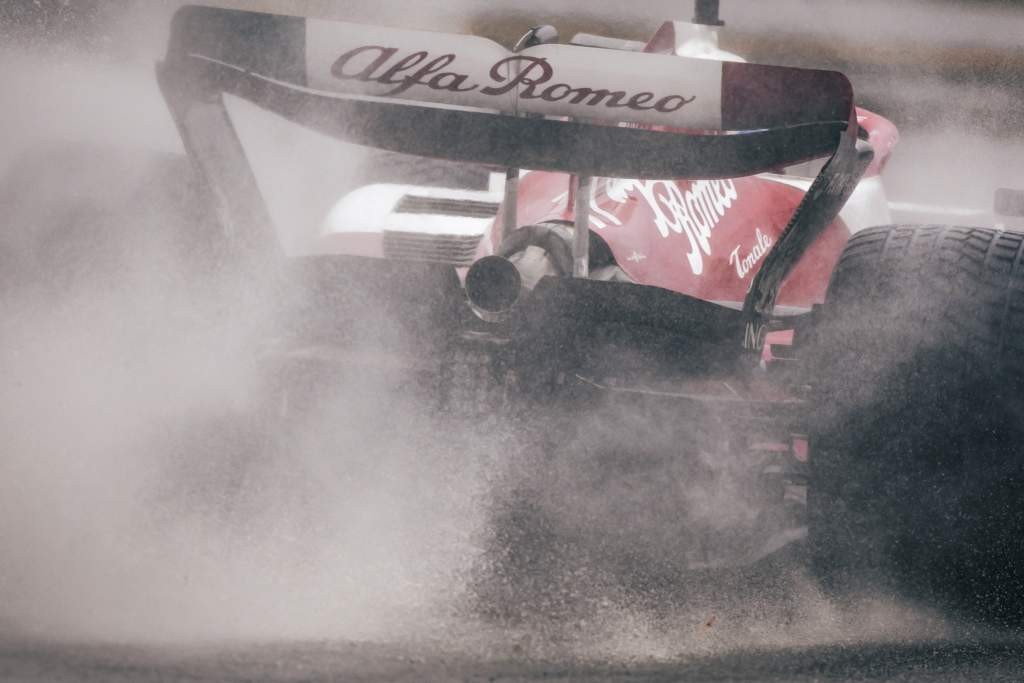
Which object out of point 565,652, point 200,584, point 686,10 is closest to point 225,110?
point 200,584

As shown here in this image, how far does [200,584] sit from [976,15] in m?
7.14

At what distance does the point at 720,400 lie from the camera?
2000 mm

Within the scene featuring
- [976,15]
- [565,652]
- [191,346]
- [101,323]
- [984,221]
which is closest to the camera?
[565,652]

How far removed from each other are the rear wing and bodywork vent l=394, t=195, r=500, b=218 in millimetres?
1344

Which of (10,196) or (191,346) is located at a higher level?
(10,196)

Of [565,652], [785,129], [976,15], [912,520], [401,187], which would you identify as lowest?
[565,652]

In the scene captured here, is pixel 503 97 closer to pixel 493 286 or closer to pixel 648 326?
pixel 493 286

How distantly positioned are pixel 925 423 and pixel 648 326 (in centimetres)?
57

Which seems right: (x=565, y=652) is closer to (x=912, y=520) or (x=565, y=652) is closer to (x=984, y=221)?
(x=912, y=520)

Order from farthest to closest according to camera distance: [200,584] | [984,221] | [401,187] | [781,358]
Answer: [984,221], [401,187], [781,358], [200,584]

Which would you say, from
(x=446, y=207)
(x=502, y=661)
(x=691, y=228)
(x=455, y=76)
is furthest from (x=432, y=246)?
(x=502, y=661)

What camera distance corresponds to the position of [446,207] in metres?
3.27

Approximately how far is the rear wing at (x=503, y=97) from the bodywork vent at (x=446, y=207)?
1344 millimetres

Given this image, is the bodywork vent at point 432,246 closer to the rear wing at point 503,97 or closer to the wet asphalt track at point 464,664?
the rear wing at point 503,97
